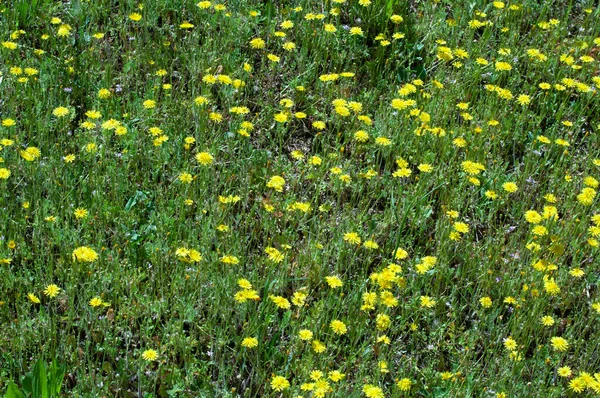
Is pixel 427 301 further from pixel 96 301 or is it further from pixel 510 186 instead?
pixel 96 301

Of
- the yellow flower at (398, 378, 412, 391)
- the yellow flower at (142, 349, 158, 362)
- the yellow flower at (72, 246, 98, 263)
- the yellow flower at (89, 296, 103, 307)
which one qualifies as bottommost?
the yellow flower at (398, 378, 412, 391)

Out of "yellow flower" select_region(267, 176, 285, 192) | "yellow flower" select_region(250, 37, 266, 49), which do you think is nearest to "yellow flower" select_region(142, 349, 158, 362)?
"yellow flower" select_region(267, 176, 285, 192)

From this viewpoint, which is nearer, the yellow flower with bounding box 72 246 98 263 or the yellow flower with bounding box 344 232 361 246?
the yellow flower with bounding box 72 246 98 263

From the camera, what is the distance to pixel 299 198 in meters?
3.82

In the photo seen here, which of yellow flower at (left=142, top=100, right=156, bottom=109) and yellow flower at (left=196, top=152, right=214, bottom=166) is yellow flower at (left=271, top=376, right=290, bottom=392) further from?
yellow flower at (left=142, top=100, right=156, bottom=109)

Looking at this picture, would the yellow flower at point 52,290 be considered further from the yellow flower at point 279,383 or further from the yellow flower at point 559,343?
the yellow flower at point 559,343

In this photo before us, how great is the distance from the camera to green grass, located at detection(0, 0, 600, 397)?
3.05 m

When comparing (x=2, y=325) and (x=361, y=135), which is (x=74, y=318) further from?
(x=361, y=135)

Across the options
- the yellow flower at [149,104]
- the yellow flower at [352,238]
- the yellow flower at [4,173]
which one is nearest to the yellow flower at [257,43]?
the yellow flower at [149,104]

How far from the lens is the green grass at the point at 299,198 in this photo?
3.05 metres

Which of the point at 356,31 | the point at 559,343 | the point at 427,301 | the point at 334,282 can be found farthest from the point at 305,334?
the point at 356,31

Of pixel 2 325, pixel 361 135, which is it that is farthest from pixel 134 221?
pixel 361 135

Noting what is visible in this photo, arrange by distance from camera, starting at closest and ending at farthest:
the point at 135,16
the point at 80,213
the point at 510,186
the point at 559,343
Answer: the point at 559,343 < the point at 80,213 < the point at 510,186 < the point at 135,16

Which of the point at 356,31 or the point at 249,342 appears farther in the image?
the point at 356,31
